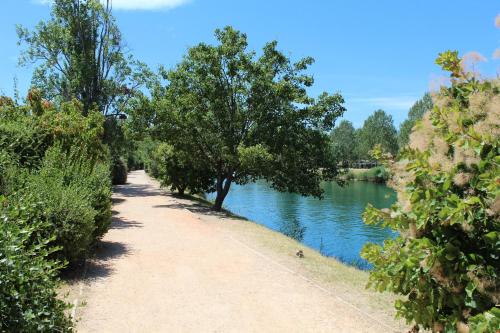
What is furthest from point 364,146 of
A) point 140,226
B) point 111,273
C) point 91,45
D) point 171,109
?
point 111,273

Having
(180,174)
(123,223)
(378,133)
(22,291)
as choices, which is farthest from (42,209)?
(378,133)

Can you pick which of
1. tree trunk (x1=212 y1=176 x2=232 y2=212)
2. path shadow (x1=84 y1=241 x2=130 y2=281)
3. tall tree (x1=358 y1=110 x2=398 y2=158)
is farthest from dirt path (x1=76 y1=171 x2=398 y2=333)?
tall tree (x1=358 y1=110 x2=398 y2=158)

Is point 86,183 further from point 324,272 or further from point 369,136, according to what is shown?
point 369,136

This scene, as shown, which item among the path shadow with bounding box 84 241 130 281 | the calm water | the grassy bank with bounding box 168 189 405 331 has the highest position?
the path shadow with bounding box 84 241 130 281

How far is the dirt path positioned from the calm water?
6.56 meters

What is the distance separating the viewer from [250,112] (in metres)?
20.5

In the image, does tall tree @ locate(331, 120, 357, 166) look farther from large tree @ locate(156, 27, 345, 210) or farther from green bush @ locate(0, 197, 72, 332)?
green bush @ locate(0, 197, 72, 332)

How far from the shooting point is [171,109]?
20703mm

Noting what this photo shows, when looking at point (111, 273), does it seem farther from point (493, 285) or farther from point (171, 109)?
point (171, 109)

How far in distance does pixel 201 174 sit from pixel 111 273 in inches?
644

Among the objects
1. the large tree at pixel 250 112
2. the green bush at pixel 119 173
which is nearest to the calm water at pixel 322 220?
the large tree at pixel 250 112

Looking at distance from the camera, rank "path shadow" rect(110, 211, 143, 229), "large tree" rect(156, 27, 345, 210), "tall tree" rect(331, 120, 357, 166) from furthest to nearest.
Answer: "tall tree" rect(331, 120, 357, 166), "large tree" rect(156, 27, 345, 210), "path shadow" rect(110, 211, 143, 229)

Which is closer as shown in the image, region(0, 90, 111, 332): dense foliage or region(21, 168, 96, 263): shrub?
region(0, 90, 111, 332): dense foliage

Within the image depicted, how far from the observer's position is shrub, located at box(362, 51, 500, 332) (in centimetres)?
318
